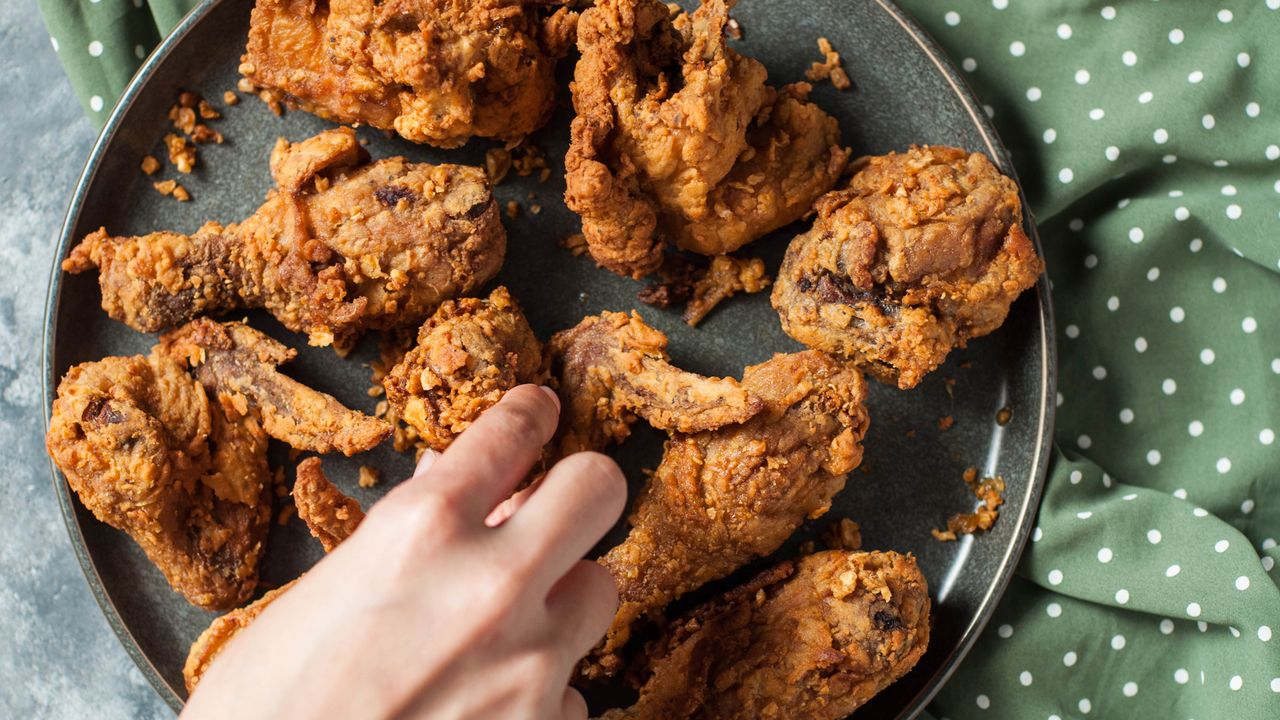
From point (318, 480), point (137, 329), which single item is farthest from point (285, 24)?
point (318, 480)

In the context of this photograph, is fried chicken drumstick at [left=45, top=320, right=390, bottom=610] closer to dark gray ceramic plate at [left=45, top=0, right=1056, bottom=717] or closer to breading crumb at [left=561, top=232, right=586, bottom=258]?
dark gray ceramic plate at [left=45, top=0, right=1056, bottom=717]

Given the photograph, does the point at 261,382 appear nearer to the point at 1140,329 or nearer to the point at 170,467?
the point at 170,467

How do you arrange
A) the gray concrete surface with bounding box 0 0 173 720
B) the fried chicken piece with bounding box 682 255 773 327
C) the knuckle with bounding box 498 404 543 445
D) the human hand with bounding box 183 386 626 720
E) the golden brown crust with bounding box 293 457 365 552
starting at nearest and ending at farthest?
the human hand with bounding box 183 386 626 720 < the knuckle with bounding box 498 404 543 445 < the golden brown crust with bounding box 293 457 365 552 < the fried chicken piece with bounding box 682 255 773 327 < the gray concrete surface with bounding box 0 0 173 720

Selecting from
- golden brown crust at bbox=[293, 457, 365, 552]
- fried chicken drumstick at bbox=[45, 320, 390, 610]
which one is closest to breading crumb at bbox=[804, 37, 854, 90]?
fried chicken drumstick at bbox=[45, 320, 390, 610]

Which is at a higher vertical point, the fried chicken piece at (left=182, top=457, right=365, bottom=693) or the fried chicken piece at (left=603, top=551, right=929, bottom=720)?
the fried chicken piece at (left=182, top=457, right=365, bottom=693)

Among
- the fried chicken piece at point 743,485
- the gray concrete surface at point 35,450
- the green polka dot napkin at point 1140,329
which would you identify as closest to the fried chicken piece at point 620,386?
the fried chicken piece at point 743,485

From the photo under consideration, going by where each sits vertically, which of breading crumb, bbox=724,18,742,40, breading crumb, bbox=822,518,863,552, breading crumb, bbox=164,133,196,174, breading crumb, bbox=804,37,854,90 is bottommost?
breading crumb, bbox=822,518,863,552

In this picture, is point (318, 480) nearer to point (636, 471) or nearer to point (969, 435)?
point (636, 471)

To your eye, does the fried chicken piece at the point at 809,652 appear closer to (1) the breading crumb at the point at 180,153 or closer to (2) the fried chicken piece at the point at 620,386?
(2) the fried chicken piece at the point at 620,386
